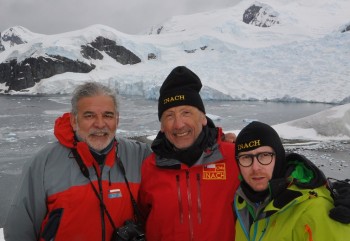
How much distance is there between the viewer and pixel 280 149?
1800 mm

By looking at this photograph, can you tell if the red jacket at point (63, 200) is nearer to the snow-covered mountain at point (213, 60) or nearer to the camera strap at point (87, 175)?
the camera strap at point (87, 175)

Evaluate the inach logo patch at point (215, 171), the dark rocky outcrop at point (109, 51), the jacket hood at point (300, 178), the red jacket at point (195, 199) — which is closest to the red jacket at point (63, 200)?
the red jacket at point (195, 199)

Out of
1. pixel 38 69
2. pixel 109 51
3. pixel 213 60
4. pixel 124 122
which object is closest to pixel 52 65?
pixel 38 69

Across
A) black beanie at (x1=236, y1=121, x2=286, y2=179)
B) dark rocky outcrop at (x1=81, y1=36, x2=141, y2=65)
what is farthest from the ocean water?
dark rocky outcrop at (x1=81, y1=36, x2=141, y2=65)

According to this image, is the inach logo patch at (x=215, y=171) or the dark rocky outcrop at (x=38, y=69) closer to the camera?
the inach logo patch at (x=215, y=171)

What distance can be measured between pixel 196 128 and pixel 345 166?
357 inches

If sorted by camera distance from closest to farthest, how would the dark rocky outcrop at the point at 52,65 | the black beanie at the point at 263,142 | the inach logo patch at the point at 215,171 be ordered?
the black beanie at the point at 263,142, the inach logo patch at the point at 215,171, the dark rocky outcrop at the point at 52,65

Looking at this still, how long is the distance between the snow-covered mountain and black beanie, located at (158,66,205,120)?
87.3 ft

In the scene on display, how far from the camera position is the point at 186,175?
80.0 inches

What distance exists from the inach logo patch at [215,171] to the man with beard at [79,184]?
42 centimetres

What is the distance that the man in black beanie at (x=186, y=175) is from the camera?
1996 millimetres

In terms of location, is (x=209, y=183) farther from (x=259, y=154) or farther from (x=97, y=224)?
(x=97, y=224)

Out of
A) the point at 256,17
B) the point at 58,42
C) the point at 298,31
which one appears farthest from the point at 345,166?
the point at 256,17

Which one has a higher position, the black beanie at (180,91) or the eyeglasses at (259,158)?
the black beanie at (180,91)
